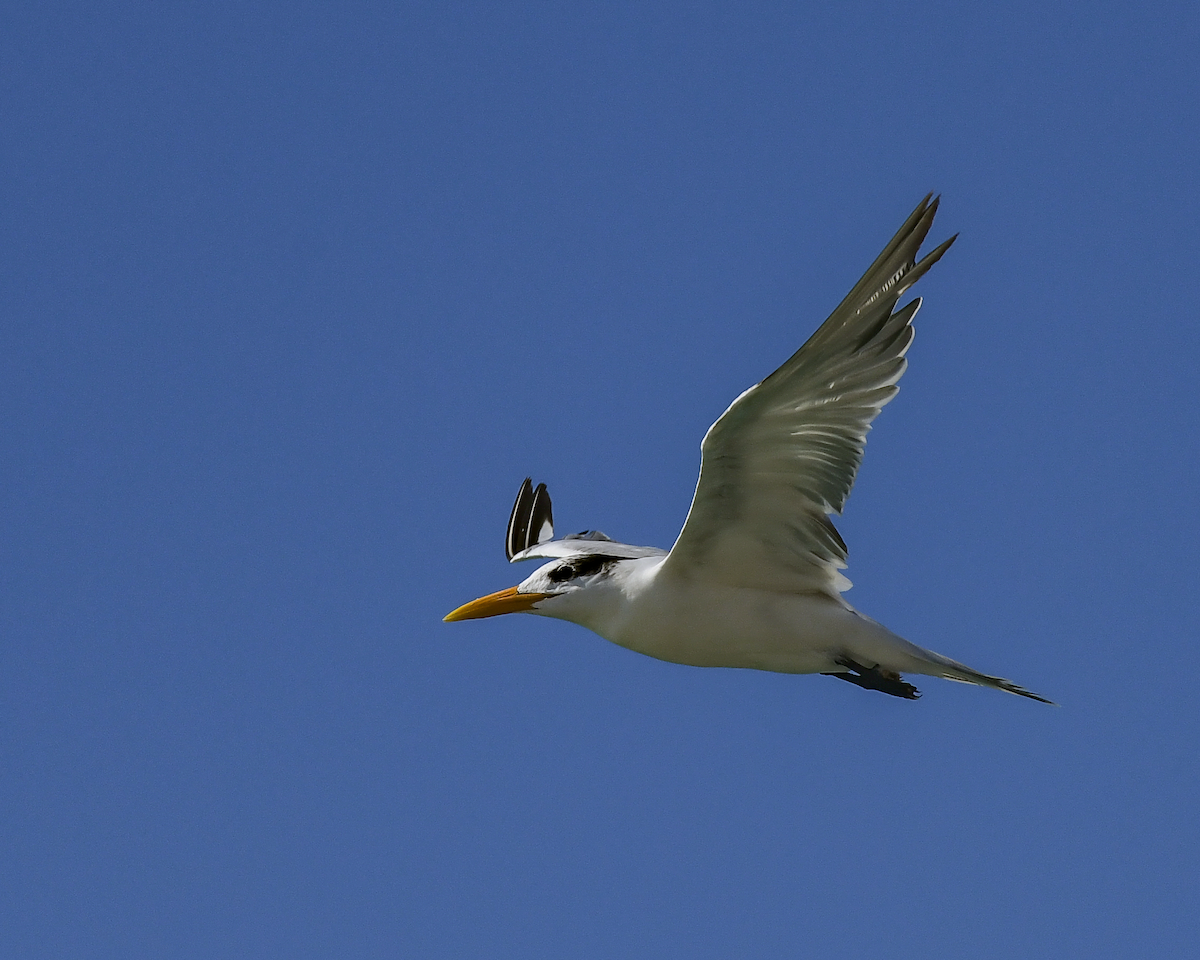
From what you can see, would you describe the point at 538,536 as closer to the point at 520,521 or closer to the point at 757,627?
the point at 520,521

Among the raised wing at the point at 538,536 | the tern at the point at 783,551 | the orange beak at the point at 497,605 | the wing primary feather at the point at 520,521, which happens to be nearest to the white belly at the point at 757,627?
the tern at the point at 783,551

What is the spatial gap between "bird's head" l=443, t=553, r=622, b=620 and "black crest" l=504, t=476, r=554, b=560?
2.37 meters

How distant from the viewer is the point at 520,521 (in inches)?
462

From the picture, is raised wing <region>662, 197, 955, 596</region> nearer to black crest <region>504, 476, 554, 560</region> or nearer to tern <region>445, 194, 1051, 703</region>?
tern <region>445, 194, 1051, 703</region>

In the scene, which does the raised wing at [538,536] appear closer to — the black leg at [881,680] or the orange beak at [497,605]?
the orange beak at [497,605]

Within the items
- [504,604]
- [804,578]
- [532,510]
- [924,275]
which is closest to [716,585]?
[804,578]

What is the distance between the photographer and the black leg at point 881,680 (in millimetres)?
7891

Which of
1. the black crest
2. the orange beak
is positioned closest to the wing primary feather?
the black crest

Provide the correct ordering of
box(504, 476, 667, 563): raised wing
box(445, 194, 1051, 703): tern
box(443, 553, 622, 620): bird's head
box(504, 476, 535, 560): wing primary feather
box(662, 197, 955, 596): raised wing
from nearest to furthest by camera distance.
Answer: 1. box(662, 197, 955, 596): raised wing
2. box(445, 194, 1051, 703): tern
3. box(443, 553, 622, 620): bird's head
4. box(504, 476, 667, 563): raised wing
5. box(504, 476, 535, 560): wing primary feather

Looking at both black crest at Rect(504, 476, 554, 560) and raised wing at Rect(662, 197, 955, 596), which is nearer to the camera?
raised wing at Rect(662, 197, 955, 596)

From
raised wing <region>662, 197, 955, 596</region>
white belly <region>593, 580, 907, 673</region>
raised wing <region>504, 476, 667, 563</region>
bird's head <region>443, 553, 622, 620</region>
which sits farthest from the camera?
raised wing <region>504, 476, 667, 563</region>

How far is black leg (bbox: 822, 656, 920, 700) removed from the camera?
7891mm

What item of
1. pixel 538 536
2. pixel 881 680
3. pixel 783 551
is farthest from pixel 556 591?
pixel 538 536

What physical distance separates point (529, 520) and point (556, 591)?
3098mm
